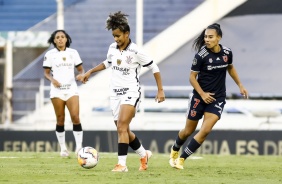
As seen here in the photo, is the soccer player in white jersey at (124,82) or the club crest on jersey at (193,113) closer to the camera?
the soccer player in white jersey at (124,82)

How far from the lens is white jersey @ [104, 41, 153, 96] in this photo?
503 inches

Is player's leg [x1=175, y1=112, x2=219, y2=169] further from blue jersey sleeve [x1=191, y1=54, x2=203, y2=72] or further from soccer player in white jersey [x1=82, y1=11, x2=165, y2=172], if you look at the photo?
soccer player in white jersey [x1=82, y1=11, x2=165, y2=172]

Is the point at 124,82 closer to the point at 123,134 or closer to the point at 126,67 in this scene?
the point at 126,67

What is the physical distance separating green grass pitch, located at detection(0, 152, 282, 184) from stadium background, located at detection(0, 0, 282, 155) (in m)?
7.58

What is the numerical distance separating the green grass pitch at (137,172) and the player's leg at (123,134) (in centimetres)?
18

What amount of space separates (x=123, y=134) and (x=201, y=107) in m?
1.24

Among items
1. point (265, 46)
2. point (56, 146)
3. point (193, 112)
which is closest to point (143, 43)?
point (265, 46)

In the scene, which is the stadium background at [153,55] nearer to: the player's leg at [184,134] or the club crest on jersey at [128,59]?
the player's leg at [184,134]

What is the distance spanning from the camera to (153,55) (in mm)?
26906

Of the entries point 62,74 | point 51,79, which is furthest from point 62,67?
point 51,79

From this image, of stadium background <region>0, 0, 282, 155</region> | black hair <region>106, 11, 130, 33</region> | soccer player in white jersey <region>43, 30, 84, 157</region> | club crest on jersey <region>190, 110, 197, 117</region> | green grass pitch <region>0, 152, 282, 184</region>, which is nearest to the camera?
green grass pitch <region>0, 152, 282, 184</region>

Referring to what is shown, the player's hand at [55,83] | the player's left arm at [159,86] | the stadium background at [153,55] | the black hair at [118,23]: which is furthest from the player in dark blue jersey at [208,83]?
the stadium background at [153,55]

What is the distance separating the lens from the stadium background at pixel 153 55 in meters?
23.8

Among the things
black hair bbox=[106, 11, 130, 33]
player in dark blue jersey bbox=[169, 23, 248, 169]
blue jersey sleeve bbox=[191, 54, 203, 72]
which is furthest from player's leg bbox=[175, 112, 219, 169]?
black hair bbox=[106, 11, 130, 33]
